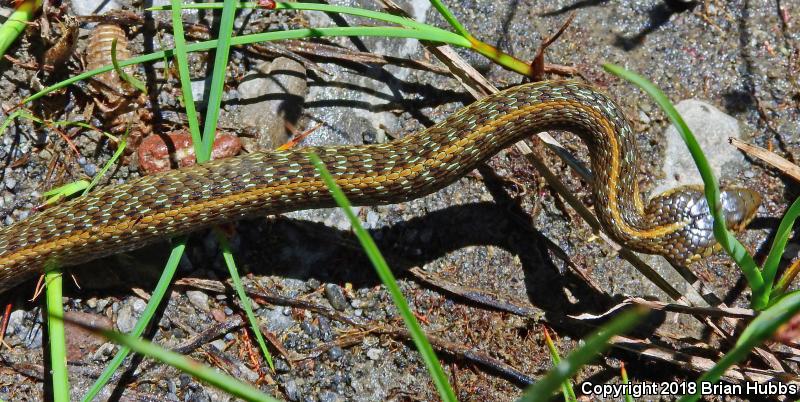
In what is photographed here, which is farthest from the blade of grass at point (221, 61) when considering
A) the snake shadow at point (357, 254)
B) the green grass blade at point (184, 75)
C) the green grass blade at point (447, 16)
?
the green grass blade at point (447, 16)

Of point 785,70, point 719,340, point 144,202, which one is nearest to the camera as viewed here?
point 144,202

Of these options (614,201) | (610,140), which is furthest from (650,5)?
(614,201)

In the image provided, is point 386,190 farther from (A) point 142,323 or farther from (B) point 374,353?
(A) point 142,323

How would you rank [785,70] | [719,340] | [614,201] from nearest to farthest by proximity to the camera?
[614,201], [719,340], [785,70]

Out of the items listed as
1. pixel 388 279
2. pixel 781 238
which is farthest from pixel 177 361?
pixel 781 238

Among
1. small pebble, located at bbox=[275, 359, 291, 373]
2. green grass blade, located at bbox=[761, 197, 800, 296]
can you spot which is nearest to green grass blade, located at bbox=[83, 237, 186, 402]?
small pebble, located at bbox=[275, 359, 291, 373]

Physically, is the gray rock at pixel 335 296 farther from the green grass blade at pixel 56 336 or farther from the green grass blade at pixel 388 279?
the green grass blade at pixel 388 279

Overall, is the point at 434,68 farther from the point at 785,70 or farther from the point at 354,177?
the point at 785,70
